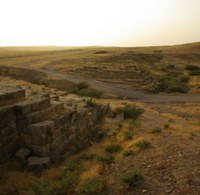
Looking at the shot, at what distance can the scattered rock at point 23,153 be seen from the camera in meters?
8.64

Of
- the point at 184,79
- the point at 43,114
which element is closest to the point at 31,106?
the point at 43,114

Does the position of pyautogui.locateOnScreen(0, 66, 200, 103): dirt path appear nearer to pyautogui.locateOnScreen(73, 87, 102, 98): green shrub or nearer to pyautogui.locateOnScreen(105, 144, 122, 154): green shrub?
pyautogui.locateOnScreen(73, 87, 102, 98): green shrub

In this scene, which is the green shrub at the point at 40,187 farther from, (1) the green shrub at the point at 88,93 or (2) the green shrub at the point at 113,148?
(1) the green shrub at the point at 88,93

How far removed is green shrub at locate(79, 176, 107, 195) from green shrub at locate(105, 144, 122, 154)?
11.1 ft

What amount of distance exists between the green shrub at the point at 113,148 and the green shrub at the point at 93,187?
338 centimetres

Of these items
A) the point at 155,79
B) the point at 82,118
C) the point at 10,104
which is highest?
the point at 10,104

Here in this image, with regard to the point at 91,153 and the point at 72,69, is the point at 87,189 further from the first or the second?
the point at 72,69

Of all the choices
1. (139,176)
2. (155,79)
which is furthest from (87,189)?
(155,79)

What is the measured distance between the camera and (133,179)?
643 centimetres

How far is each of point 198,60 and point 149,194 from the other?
61.4 meters

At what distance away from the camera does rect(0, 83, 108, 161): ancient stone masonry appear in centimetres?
880

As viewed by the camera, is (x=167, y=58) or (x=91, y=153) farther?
(x=167, y=58)

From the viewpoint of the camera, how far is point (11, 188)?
7.11 metres

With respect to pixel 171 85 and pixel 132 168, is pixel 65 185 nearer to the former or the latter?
pixel 132 168
